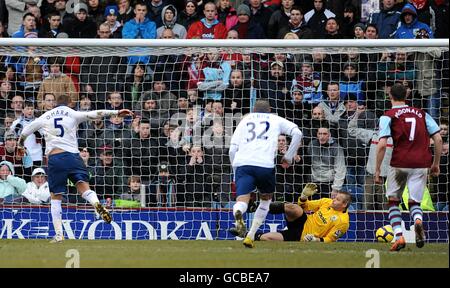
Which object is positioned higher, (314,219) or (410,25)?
(410,25)

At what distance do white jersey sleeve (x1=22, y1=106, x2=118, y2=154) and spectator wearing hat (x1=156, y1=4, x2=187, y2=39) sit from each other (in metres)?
A: 4.41

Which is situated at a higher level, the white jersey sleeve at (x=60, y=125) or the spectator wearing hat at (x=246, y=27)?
the spectator wearing hat at (x=246, y=27)

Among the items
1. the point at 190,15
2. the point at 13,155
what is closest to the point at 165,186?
the point at 13,155

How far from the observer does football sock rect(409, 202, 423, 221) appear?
51.4 ft

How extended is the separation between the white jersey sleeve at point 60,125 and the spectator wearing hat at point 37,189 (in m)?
2.32

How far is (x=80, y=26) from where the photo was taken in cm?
2203

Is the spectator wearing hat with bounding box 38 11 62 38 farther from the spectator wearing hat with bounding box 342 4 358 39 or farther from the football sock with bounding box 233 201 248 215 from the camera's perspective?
the football sock with bounding box 233 201 248 215

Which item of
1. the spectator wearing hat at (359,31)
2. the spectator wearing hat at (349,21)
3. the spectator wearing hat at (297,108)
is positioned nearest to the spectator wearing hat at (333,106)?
the spectator wearing hat at (297,108)

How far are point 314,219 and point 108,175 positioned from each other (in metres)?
3.88

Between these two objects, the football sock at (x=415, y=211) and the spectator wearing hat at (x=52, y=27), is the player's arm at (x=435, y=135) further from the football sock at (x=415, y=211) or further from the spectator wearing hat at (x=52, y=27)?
the spectator wearing hat at (x=52, y=27)

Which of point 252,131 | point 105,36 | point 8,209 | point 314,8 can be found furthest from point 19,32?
point 252,131

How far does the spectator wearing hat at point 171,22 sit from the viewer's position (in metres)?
21.6

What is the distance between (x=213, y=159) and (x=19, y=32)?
16.4ft

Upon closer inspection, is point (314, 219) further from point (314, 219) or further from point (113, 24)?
point (113, 24)
